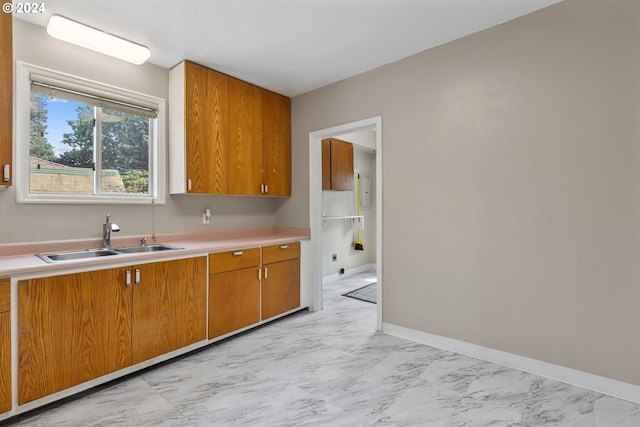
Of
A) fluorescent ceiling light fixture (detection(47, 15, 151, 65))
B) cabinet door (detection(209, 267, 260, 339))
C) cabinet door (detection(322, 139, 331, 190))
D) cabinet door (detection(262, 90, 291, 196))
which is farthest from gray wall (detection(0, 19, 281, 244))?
cabinet door (detection(322, 139, 331, 190))

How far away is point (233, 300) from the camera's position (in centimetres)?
288

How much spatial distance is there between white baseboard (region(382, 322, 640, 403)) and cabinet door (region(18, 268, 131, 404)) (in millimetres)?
2237

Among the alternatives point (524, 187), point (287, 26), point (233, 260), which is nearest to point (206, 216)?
point (233, 260)

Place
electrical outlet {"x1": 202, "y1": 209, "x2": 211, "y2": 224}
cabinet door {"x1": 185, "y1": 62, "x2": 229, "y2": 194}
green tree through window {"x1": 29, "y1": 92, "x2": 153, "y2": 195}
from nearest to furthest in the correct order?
green tree through window {"x1": 29, "y1": 92, "x2": 153, "y2": 195} < cabinet door {"x1": 185, "y1": 62, "x2": 229, "y2": 194} < electrical outlet {"x1": 202, "y1": 209, "x2": 211, "y2": 224}

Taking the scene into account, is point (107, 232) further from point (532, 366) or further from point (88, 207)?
point (532, 366)

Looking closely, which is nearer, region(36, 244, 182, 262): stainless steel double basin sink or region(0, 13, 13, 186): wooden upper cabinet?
region(0, 13, 13, 186): wooden upper cabinet

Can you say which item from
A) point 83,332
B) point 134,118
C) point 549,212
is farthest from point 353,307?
point 134,118

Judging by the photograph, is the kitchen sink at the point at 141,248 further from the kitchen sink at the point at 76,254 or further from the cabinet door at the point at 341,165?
the cabinet door at the point at 341,165

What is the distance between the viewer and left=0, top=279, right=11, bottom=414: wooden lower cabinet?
5.53ft

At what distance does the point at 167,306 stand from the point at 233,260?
66 centimetres

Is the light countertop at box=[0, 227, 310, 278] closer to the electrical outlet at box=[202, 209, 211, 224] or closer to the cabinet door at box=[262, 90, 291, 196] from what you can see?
the electrical outlet at box=[202, 209, 211, 224]

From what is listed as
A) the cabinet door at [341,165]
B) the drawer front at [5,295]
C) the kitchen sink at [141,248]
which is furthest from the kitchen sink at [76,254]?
the cabinet door at [341,165]

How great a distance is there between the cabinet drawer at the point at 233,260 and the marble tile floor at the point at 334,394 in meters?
0.68

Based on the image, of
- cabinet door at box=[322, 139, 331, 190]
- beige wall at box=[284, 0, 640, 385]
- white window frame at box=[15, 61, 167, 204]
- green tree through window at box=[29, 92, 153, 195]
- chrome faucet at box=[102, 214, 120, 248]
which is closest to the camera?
beige wall at box=[284, 0, 640, 385]
